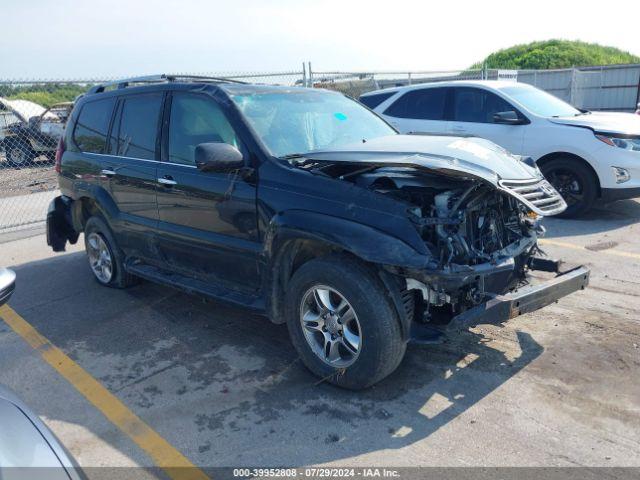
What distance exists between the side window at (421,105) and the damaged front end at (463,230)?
16.7 feet

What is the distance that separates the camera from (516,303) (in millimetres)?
3387

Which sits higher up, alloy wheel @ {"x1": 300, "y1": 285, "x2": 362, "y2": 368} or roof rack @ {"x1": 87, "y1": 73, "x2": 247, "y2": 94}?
roof rack @ {"x1": 87, "y1": 73, "x2": 247, "y2": 94}

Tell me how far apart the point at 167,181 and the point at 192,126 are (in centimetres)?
50

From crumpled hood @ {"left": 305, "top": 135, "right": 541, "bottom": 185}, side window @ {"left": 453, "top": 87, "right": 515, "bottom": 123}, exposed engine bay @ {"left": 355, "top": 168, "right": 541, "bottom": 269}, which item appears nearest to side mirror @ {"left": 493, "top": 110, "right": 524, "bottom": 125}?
side window @ {"left": 453, "top": 87, "right": 515, "bottom": 123}

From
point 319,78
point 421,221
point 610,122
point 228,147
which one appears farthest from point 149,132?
point 319,78

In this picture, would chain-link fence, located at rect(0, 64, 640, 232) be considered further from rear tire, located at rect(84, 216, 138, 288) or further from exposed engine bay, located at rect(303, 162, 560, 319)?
exposed engine bay, located at rect(303, 162, 560, 319)

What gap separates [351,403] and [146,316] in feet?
7.88

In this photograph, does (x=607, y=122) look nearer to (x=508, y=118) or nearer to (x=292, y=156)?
(x=508, y=118)

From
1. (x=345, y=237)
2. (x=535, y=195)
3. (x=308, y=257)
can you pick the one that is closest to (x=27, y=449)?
(x=345, y=237)

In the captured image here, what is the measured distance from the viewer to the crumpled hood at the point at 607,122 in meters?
7.34

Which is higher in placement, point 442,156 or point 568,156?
point 442,156

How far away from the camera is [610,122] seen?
25.1 feet

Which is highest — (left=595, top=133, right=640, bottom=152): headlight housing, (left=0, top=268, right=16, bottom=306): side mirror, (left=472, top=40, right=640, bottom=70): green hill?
(left=472, top=40, right=640, bottom=70): green hill

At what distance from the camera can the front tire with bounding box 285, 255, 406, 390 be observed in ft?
11.0
